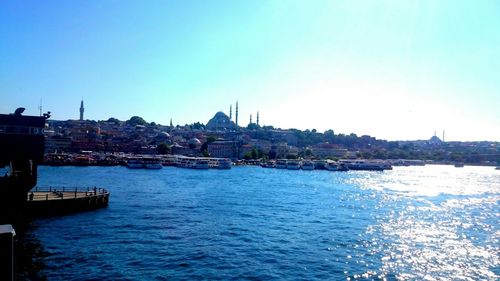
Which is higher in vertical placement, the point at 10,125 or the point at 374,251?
the point at 10,125

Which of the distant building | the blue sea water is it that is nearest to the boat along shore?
the distant building

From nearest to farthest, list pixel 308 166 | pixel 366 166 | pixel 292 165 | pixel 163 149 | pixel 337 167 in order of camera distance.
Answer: pixel 337 167, pixel 308 166, pixel 292 165, pixel 366 166, pixel 163 149

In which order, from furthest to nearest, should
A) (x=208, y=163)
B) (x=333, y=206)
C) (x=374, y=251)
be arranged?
1. (x=208, y=163)
2. (x=333, y=206)
3. (x=374, y=251)

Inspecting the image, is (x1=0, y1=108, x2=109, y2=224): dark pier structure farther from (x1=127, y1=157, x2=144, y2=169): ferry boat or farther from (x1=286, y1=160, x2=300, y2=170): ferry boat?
(x1=286, y1=160, x2=300, y2=170): ferry boat

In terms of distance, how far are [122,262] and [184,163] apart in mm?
82954

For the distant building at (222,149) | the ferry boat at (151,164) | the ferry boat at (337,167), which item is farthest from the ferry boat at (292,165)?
the ferry boat at (151,164)

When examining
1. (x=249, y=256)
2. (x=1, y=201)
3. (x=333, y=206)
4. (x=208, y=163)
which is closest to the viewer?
(x=249, y=256)

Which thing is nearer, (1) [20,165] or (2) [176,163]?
(1) [20,165]

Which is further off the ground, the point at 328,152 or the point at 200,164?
the point at 328,152

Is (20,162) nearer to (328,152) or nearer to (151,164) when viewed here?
(151,164)

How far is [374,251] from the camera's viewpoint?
19.4 meters

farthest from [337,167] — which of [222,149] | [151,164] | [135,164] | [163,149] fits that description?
[163,149]

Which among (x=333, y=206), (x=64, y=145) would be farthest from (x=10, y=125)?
(x=64, y=145)

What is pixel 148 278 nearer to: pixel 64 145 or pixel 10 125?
pixel 10 125
